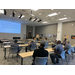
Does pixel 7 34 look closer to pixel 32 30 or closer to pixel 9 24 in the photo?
pixel 9 24

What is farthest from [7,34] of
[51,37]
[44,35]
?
[51,37]

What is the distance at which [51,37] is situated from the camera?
11.8m
